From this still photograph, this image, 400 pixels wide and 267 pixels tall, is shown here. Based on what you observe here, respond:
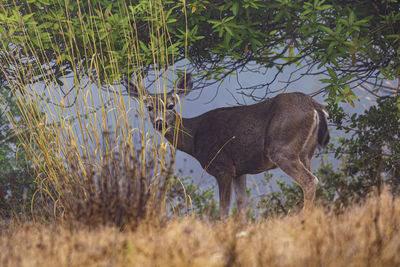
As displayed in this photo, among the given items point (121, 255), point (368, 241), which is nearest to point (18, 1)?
point (121, 255)

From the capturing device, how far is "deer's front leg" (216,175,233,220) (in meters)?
6.21

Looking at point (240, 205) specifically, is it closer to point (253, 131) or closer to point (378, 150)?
point (253, 131)

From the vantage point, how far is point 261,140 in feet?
21.4

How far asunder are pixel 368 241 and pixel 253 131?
387 cm

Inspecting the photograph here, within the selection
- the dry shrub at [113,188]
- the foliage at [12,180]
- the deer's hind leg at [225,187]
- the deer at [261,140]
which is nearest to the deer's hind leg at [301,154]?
the deer at [261,140]

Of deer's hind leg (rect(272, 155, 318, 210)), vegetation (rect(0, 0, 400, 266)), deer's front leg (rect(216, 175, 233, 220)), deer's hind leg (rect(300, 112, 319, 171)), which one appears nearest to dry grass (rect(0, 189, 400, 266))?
vegetation (rect(0, 0, 400, 266))

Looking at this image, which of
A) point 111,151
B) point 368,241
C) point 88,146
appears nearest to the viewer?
point 368,241

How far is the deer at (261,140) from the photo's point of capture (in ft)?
20.4

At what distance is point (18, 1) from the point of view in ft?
25.8

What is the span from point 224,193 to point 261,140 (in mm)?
905

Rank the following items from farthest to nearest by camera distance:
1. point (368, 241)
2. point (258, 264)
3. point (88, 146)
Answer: point (88, 146)
point (368, 241)
point (258, 264)

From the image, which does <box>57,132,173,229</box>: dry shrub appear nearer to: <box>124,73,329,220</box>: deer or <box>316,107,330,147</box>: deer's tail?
<box>124,73,329,220</box>: deer

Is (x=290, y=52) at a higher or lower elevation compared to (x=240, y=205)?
higher

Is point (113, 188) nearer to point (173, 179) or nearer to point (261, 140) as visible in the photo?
point (173, 179)
